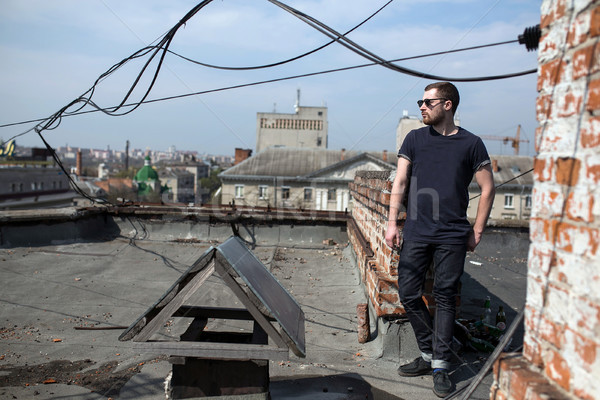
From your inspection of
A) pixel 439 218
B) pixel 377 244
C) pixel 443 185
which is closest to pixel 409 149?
pixel 443 185

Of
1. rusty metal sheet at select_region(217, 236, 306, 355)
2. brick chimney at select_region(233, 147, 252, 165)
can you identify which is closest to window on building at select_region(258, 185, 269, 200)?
brick chimney at select_region(233, 147, 252, 165)

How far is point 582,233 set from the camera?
60.8 inches

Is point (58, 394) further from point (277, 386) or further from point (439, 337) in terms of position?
point (439, 337)

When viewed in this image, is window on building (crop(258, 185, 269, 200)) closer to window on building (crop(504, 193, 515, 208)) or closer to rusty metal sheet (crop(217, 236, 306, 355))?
window on building (crop(504, 193, 515, 208))

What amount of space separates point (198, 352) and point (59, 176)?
71.6 m

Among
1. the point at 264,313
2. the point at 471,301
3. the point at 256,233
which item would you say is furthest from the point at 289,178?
the point at 264,313

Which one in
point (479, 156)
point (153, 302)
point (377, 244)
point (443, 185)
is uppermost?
point (479, 156)

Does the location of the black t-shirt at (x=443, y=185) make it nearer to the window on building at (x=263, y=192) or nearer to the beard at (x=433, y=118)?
the beard at (x=433, y=118)

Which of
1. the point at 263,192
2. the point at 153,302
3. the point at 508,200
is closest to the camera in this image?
the point at 153,302

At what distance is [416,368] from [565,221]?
187cm

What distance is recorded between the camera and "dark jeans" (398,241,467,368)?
3.00 meters

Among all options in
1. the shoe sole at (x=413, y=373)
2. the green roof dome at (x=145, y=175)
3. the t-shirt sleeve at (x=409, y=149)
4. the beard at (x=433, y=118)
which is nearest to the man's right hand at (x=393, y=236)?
the t-shirt sleeve at (x=409, y=149)

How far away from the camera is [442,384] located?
2904 mm

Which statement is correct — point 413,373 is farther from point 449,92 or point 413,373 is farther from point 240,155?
point 240,155
